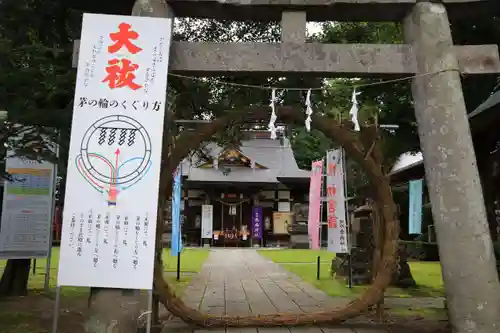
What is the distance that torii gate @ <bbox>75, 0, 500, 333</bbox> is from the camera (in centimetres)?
481

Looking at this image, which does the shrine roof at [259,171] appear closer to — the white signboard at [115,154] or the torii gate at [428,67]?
the torii gate at [428,67]

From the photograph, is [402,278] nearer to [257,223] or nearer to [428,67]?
[428,67]

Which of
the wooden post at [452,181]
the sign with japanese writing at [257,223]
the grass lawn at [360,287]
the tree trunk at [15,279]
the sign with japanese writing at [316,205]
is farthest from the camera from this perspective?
the sign with japanese writing at [257,223]

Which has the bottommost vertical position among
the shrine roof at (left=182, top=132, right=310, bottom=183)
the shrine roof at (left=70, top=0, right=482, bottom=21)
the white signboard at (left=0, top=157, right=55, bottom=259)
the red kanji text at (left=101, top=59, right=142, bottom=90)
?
the white signboard at (left=0, top=157, right=55, bottom=259)

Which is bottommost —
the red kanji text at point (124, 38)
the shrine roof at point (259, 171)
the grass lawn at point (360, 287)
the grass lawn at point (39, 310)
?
the grass lawn at point (39, 310)

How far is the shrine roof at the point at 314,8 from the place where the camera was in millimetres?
5359

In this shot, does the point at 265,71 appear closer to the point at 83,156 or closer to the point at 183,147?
the point at 183,147

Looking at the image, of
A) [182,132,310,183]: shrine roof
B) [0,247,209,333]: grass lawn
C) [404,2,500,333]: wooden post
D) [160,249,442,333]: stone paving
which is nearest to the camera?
[404,2,500,333]: wooden post

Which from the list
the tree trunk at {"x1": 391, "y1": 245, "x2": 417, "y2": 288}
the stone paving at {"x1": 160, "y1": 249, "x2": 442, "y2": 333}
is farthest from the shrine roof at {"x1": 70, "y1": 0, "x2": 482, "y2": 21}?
the tree trunk at {"x1": 391, "y1": 245, "x2": 417, "y2": 288}

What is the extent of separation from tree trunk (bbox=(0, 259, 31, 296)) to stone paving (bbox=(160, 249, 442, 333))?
2.97 metres

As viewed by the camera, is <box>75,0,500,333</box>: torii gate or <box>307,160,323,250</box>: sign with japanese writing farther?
<box>307,160,323,250</box>: sign with japanese writing

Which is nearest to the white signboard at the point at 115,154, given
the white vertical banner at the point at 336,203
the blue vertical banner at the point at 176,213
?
the blue vertical banner at the point at 176,213

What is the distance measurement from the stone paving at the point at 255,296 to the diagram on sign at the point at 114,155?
2287 millimetres

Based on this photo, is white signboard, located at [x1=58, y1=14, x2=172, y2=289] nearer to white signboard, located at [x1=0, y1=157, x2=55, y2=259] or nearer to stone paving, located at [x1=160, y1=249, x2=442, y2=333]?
stone paving, located at [x1=160, y1=249, x2=442, y2=333]
